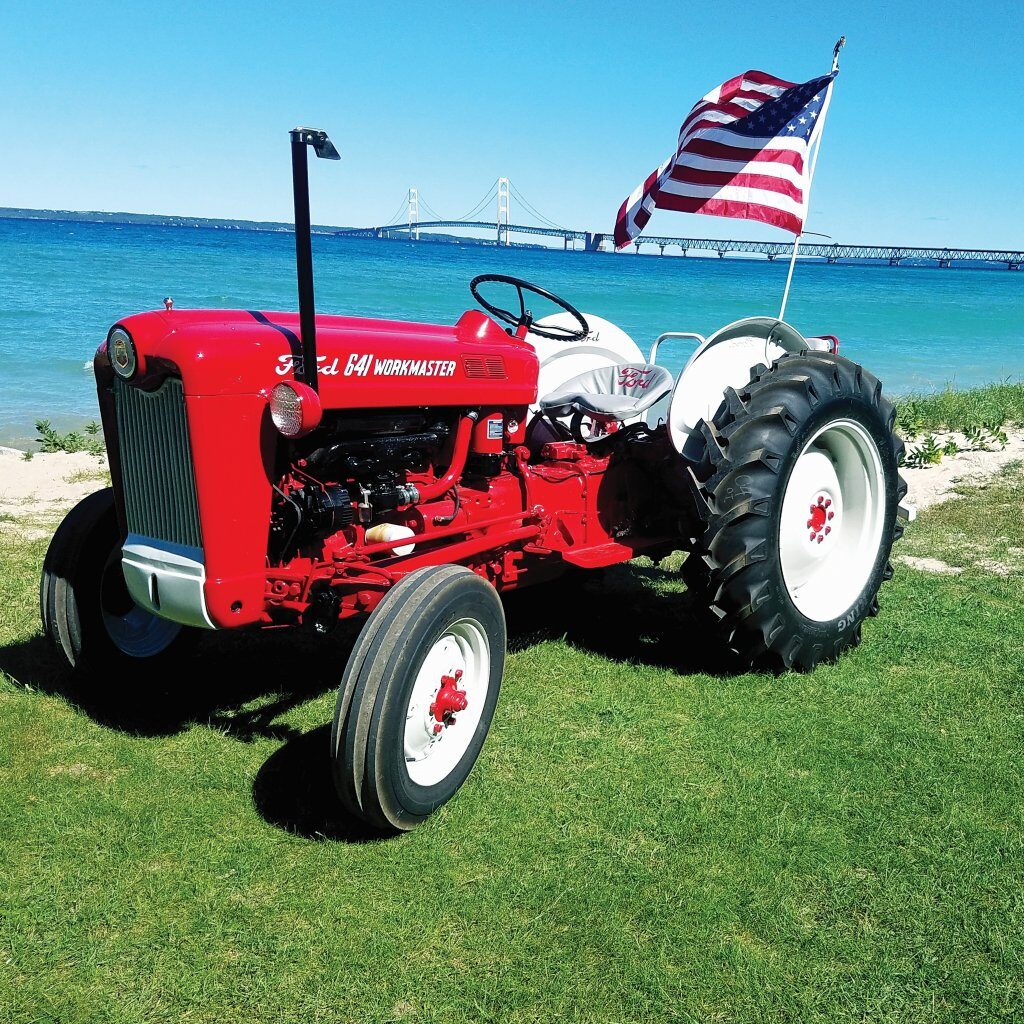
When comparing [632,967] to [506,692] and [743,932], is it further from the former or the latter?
[506,692]

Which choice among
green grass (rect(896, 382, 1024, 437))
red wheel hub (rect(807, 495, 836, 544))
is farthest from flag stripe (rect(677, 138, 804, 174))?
green grass (rect(896, 382, 1024, 437))

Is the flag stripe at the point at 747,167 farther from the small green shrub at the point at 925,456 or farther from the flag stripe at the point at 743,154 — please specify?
the small green shrub at the point at 925,456

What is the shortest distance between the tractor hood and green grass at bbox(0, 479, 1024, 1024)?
1.33m

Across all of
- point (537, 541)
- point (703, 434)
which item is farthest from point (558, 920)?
point (703, 434)

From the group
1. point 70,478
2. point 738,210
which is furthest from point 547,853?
point 70,478

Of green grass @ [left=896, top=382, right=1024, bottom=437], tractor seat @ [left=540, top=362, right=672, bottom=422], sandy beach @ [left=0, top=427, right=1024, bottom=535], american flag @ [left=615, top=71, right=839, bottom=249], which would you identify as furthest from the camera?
green grass @ [left=896, top=382, right=1024, bottom=437]

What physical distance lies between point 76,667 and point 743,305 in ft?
132

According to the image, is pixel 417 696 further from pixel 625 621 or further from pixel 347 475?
pixel 625 621

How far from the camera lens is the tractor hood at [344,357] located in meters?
2.99

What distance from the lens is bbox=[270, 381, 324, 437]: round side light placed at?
9.71 feet

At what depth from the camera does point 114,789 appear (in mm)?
3303

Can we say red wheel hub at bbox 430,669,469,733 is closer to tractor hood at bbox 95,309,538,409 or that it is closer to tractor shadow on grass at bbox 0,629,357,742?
tractor shadow on grass at bbox 0,629,357,742

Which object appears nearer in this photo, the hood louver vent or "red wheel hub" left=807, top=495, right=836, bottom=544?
the hood louver vent

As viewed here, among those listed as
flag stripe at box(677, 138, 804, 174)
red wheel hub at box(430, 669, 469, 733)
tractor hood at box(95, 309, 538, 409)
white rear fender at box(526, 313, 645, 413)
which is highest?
flag stripe at box(677, 138, 804, 174)
